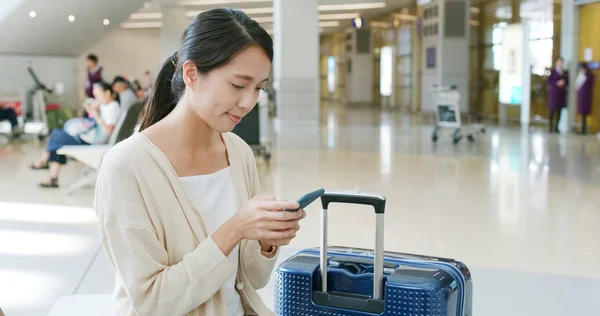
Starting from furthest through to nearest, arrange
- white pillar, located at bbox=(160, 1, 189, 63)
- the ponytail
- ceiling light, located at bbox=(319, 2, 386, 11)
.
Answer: ceiling light, located at bbox=(319, 2, 386, 11)
white pillar, located at bbox=(160, 1, 189, 63)
the ponytail

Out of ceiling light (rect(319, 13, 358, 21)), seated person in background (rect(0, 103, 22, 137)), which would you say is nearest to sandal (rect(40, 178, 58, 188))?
seated person in background (rect(0, 103, 22, 137))

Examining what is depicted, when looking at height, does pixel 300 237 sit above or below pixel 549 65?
below

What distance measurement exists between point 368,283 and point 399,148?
1060 cm

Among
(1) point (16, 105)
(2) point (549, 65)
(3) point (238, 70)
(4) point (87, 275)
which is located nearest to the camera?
(3) point (238, 70)

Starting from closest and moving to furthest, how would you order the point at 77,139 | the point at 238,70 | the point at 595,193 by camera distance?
the point at 238,70, the point at 595,193, the point at 77,139

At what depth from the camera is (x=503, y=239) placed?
5.52m

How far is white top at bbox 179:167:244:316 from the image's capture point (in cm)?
171

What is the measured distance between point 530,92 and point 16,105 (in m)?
12.0

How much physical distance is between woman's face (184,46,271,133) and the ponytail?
0.57 feet

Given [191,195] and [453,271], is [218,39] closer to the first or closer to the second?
[191,195]

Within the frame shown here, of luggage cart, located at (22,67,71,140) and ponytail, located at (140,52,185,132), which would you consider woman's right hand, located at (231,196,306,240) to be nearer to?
ponytail, located at (140,52,185,132)

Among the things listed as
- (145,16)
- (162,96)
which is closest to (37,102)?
(145,16)

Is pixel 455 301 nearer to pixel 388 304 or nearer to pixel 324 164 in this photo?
pixel 388 304

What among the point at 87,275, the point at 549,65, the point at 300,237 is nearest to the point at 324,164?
the point at 300,237
